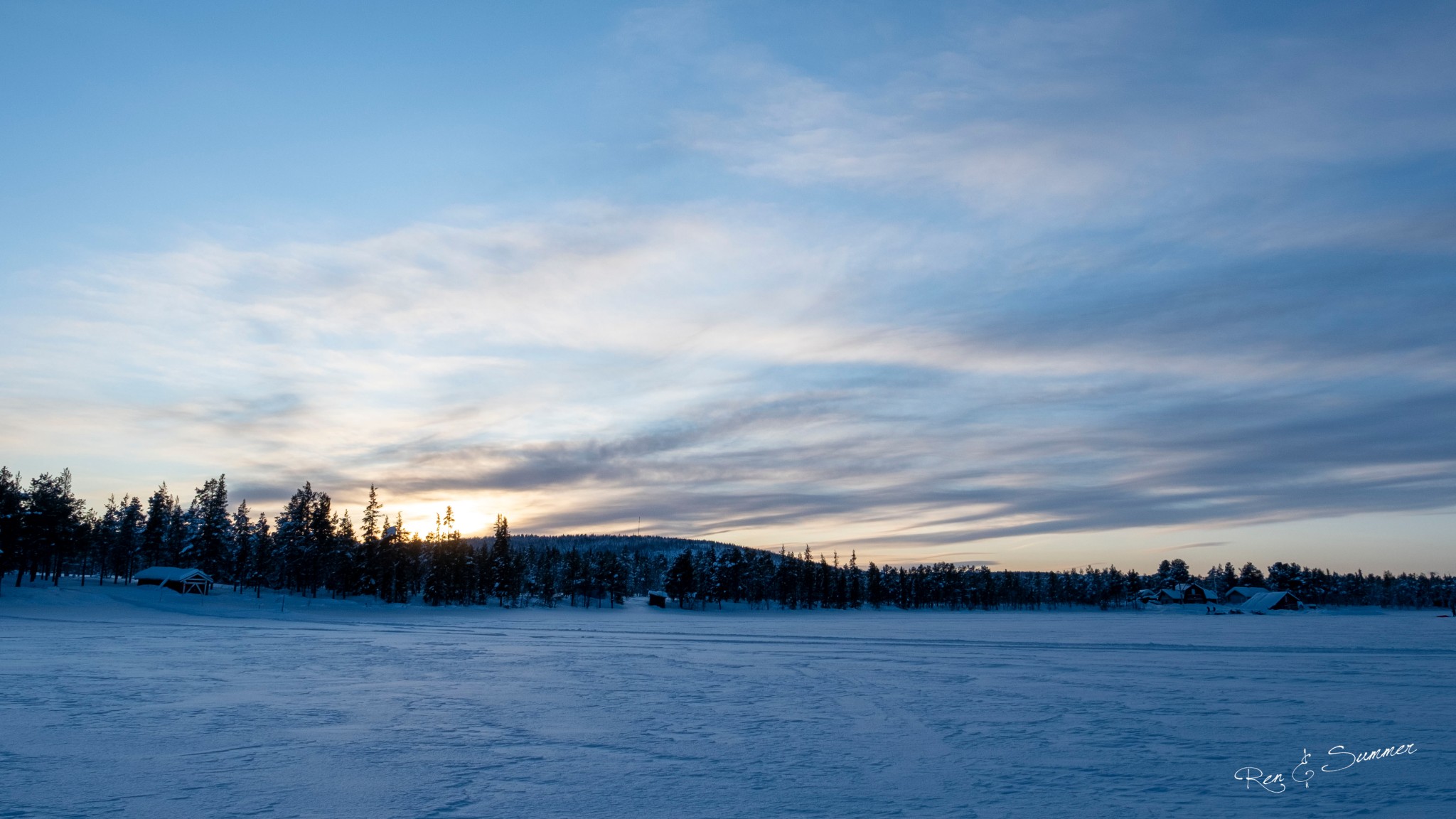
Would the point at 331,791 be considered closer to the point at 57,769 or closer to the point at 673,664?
the point at 57,769

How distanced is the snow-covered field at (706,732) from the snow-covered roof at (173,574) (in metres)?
77.9

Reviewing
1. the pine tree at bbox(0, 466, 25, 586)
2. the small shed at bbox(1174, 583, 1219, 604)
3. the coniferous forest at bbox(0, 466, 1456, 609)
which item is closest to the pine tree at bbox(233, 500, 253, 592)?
the coniferous forest at bbox(0, 466, 1456, 609)

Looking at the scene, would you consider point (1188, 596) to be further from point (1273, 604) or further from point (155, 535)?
point (155, 535)

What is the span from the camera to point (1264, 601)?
13650cm

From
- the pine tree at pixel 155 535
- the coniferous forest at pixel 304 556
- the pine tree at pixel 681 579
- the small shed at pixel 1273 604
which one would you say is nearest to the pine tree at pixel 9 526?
the coniferous forest at pixel 304 556

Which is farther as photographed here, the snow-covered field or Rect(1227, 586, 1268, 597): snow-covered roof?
Rect(1227, 586, 1268, 597): snow-covered roof

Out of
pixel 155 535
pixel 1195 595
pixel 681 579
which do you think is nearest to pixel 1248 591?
pixel 1195 595

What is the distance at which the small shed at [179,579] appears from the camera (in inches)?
3952

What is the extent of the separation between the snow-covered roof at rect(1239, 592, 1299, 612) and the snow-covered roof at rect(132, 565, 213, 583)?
516ft

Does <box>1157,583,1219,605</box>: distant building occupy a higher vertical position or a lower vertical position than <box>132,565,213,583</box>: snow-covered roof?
lower

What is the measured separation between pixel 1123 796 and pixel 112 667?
96.8 feet

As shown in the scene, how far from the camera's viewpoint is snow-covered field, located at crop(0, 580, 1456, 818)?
1081 centimetres

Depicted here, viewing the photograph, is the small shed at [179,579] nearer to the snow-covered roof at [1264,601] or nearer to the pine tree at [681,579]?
the pine tree at [681,579]

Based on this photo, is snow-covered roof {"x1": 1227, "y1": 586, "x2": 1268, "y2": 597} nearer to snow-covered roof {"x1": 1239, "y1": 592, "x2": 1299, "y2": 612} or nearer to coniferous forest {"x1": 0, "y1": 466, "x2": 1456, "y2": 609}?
snow-covered roof {"x1": 1239, "y1": 592, "x2": 1299, "y2": 612}
